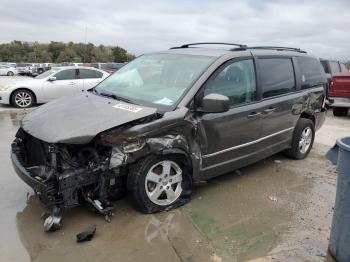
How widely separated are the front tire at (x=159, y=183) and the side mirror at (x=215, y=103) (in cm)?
62

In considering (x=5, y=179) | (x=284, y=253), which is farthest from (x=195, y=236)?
(x=5, y=179)

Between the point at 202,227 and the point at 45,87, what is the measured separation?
948 centimetres

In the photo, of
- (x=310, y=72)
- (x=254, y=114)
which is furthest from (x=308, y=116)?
(x=254, y=114)

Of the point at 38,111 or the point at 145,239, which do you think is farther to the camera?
the point at 38,111

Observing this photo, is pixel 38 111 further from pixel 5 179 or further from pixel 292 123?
pixel 292 123

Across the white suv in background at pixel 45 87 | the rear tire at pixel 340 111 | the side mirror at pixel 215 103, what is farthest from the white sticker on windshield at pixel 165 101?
the rear tire at pixel 340 111

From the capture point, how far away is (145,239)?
3490 mm

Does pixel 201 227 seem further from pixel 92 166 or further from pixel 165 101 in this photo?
pixel 165 101

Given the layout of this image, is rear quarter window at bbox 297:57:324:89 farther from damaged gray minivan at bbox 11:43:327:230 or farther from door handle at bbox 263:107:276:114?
door handle at bbox 263:107:276:114

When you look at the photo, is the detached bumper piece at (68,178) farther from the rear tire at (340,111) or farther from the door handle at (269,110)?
the rear tire at (340,111)

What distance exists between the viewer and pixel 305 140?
6188 millimetres

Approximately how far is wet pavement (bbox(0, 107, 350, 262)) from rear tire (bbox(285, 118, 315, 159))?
2.91 ft

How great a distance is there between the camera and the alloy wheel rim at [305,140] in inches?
239

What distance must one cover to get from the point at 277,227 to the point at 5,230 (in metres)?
2.69
